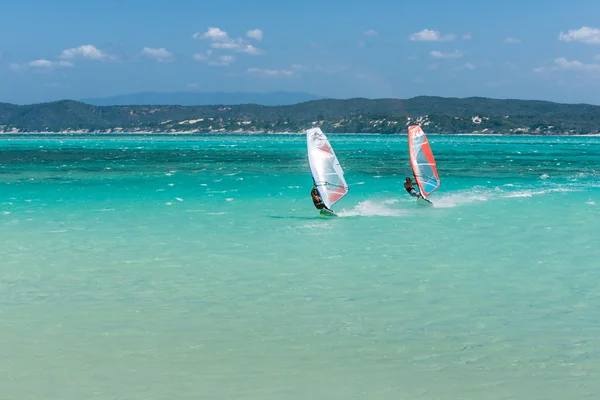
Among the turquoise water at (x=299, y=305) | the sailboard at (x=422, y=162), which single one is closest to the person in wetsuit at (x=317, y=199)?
the turquoise water at (x=299, y=305)

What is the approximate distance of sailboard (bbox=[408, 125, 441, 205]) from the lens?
38188 mm

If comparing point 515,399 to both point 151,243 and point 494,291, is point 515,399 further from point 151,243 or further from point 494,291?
point 151,243

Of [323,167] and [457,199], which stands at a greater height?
[323,167]

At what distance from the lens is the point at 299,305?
17453 millimetres

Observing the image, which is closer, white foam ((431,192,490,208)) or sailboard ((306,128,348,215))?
sailboard ((306,128,348,215))

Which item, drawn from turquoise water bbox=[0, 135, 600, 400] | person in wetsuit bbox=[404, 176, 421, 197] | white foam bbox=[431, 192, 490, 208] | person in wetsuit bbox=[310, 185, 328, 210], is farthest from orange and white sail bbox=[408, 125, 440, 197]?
person in wetsuit bbox=[310, 185, 328, 210]

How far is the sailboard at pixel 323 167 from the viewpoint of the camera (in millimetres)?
33875

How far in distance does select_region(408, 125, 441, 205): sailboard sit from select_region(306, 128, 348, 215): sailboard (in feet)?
15.8

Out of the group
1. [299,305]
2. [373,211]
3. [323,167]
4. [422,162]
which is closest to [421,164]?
[422,162]

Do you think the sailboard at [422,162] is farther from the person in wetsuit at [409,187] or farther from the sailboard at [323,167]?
the sailboard at [323,167]

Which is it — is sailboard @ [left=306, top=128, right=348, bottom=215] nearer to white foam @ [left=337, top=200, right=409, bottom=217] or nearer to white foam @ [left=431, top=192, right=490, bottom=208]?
white foam @ [left=337, top=200, right=409, bottom=217]

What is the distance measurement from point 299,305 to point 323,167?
56.7ft

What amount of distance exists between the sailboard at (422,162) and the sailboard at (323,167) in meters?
4.80

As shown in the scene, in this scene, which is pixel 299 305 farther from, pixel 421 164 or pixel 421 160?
pixel 421 164
